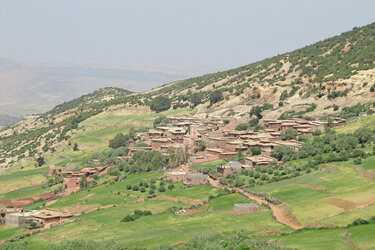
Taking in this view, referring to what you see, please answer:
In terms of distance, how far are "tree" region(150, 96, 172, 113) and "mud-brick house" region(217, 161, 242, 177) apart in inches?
3205

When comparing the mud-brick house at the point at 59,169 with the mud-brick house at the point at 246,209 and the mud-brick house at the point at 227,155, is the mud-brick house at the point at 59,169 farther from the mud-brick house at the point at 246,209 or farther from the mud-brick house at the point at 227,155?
the mud-brick house at the point at 246,209

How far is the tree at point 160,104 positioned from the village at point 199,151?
4045 centimetres

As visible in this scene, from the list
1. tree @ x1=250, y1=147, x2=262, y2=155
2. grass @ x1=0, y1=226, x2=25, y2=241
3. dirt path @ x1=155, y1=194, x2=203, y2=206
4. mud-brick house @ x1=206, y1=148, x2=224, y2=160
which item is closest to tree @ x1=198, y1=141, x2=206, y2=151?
mud-brick house @ x1=206, y1=148, x2=224, y2=160

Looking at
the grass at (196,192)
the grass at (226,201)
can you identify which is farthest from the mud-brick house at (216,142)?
the grass at (226,201)

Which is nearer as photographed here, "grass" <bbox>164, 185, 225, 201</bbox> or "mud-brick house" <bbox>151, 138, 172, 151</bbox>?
"grass" <bbox>164, 185, 225, 201</bbox>

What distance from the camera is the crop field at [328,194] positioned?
55009 mm

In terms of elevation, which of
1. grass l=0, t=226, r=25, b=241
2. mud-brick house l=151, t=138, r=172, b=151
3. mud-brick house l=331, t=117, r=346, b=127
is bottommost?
grass l=0, t=226, r=25, b=241

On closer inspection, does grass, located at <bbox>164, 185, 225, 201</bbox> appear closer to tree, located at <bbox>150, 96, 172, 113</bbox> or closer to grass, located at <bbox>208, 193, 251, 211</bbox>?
grass, located at <bbox>208, 193, 251, 211</bbox>

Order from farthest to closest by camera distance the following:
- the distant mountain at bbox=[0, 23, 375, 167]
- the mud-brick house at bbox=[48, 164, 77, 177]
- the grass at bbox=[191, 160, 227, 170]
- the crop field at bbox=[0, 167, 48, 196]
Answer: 1. the distant mountain at bbox=[0, 23, 375, 167]
2. the mud-brick house at bbox=[48, 164, 77, 177]
3. the crop field at bbox=[0, 167, 48, 196]
4. the grass at bbox=[191, 160, 227, 170]

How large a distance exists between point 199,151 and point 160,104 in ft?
218

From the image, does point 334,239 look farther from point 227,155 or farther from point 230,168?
point 227,155

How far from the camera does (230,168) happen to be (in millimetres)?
79125

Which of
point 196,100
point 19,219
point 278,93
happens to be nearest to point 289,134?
point 278,93

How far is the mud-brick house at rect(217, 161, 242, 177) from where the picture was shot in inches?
3108
